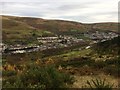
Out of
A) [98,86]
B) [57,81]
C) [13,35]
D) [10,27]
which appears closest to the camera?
[98,86]

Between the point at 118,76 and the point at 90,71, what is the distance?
2.19 m

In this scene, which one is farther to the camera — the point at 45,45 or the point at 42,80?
the point at 45,45

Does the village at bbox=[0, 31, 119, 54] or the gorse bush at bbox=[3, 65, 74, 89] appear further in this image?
the village at bbox=[0, 31, 119, 54]

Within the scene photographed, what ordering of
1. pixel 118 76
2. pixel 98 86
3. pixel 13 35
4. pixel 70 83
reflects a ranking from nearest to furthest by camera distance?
pixel 98 86 → pixel 70 83 → pixel 118 76 → pixel 13 35

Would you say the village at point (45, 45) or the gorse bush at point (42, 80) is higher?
the gorse bush at point (42, 80)

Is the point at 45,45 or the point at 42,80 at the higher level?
the point at 42,80

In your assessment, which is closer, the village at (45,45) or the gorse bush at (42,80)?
the gorse bush at (42,80)

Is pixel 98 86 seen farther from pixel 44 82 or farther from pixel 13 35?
pixel 13 35

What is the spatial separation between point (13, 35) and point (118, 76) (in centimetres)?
8719

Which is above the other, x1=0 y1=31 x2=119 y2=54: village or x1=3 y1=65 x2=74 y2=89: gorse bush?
x1=3 y1=65 x2=74 y2=89: gorse bush

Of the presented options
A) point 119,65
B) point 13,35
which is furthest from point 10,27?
point 119,65

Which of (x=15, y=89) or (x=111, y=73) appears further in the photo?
(x=111, y=73)

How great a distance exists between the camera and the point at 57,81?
13.0 meters

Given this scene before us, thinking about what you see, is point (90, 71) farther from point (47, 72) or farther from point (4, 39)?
point (4, 39)
